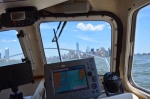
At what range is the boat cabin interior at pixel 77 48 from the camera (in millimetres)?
2434

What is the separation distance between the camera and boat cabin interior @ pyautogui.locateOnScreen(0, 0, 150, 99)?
2434 millimetres

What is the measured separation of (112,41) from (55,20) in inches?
34.8

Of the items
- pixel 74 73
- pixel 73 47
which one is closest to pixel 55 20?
pixel 73 47

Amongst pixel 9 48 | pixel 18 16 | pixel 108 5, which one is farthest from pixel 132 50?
pixel 9 48

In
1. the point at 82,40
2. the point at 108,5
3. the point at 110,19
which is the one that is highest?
the point at 108,5

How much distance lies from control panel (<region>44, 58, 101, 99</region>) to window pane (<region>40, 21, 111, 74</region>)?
0.84 meters

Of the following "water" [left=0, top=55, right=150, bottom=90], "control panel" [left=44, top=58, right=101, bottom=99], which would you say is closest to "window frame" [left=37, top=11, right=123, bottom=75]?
"water" [left=0, top=55, right=150, bottom=90]

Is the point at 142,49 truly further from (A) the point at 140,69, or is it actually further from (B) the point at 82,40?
(B) the point at 82,40

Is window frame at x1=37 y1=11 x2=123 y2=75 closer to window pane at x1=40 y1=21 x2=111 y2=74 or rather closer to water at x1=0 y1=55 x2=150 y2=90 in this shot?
window pane at x1=40 y1=21 x2=111 y2=74

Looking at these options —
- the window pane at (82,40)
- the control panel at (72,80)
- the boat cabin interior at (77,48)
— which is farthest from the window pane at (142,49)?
the control panel at (72,80)

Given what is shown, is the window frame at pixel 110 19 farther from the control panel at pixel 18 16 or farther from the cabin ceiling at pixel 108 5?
the control panel at pixel 18 16

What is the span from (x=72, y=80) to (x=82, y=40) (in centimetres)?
104

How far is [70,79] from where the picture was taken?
258 cm

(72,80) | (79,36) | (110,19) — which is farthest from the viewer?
(79,36)
